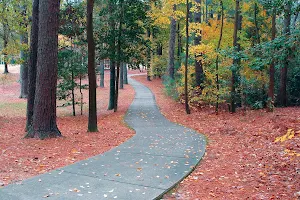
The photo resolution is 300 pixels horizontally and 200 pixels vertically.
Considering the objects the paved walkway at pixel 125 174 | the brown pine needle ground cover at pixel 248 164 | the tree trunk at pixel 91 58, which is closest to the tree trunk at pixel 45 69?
the tree trunk at pixel 91 58

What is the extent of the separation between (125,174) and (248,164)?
9.77 feet

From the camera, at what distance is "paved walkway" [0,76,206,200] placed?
4.92 meters

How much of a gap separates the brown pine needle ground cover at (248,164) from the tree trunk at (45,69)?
16.2 feet

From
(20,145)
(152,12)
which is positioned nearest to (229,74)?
(152,12)

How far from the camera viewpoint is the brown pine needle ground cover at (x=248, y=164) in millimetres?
5250

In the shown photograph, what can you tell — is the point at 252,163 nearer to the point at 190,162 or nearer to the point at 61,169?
the point at 190,162

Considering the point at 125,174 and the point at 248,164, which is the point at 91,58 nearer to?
the point at 125,174

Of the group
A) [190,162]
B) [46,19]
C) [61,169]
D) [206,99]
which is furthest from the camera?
[206,99]

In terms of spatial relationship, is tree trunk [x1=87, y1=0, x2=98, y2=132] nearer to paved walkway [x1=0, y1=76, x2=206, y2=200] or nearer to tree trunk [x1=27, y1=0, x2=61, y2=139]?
tree trunk [x1=27, y1=0, x2=61, y2=139]

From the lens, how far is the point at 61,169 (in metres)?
6.31

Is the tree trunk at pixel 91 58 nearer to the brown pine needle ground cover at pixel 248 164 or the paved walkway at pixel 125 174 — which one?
the paved walkway at pixel 125 174

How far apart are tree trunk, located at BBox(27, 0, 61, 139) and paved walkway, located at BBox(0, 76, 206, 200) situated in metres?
2.55

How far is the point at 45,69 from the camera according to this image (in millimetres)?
9211

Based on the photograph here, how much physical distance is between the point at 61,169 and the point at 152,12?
1268cm
